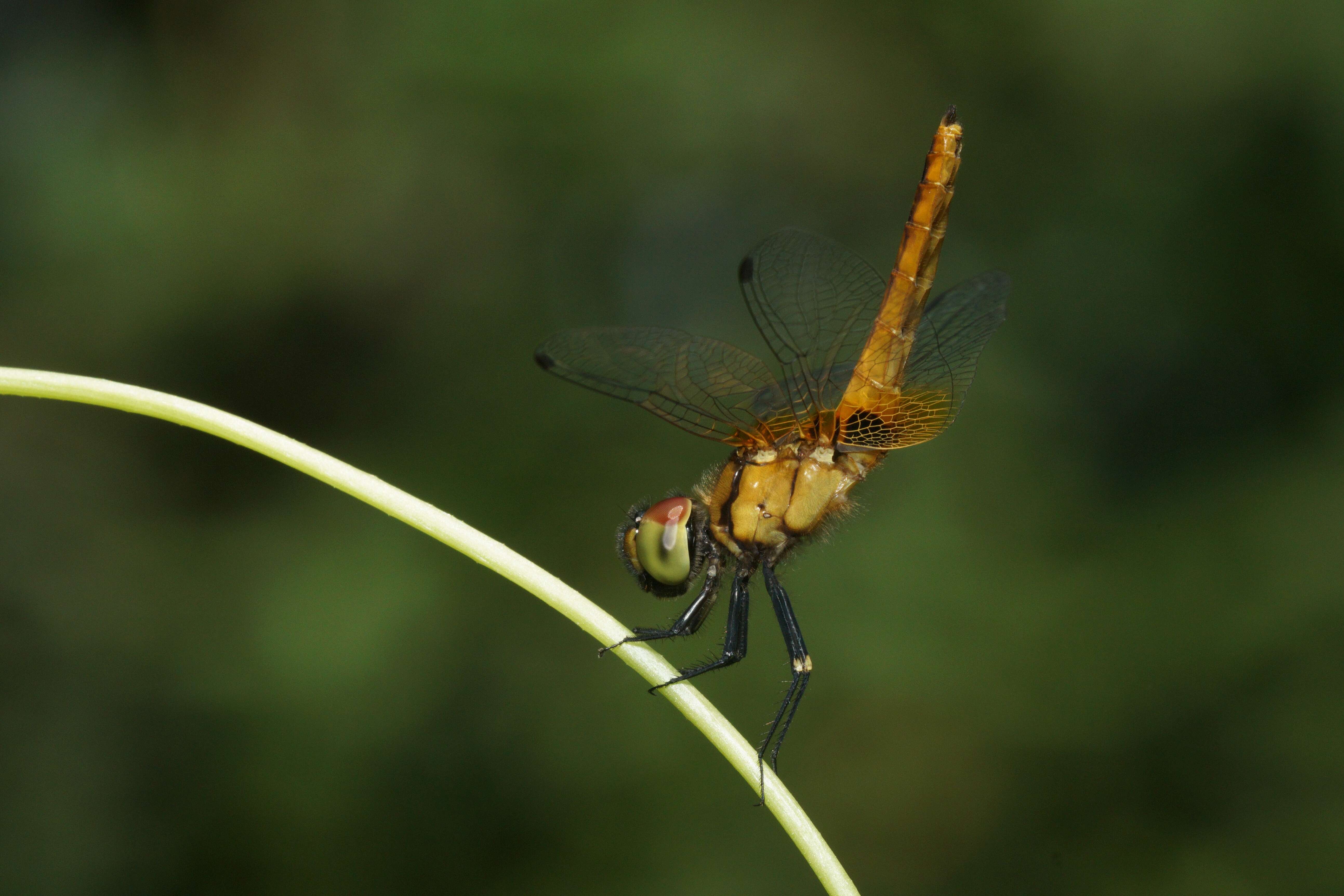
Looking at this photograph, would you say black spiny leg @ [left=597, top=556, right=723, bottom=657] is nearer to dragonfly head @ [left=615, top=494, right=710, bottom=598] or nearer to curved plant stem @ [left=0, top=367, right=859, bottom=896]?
dragonfly head @ [left=615, top=494, right=710, bottom=598]

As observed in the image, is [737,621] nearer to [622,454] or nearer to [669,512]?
[669,512]

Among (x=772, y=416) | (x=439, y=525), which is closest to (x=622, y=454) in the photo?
(x=772, y=416)

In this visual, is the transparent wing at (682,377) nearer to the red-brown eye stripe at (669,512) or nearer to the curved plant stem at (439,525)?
the red-brown eye stripe at (669,512)

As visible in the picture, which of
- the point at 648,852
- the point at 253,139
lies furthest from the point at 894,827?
the point at 253,139

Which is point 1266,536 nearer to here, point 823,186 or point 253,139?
point 823,186

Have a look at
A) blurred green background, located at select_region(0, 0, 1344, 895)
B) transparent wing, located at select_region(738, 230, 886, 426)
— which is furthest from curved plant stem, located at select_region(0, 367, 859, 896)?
blurred green background, located at select_region(0, 0, 1344, 895)

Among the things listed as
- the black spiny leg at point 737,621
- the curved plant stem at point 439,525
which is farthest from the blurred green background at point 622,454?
the curved plant stem at point 439,525

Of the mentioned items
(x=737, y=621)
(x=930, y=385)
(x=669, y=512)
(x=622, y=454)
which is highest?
(x=930, y=385)
